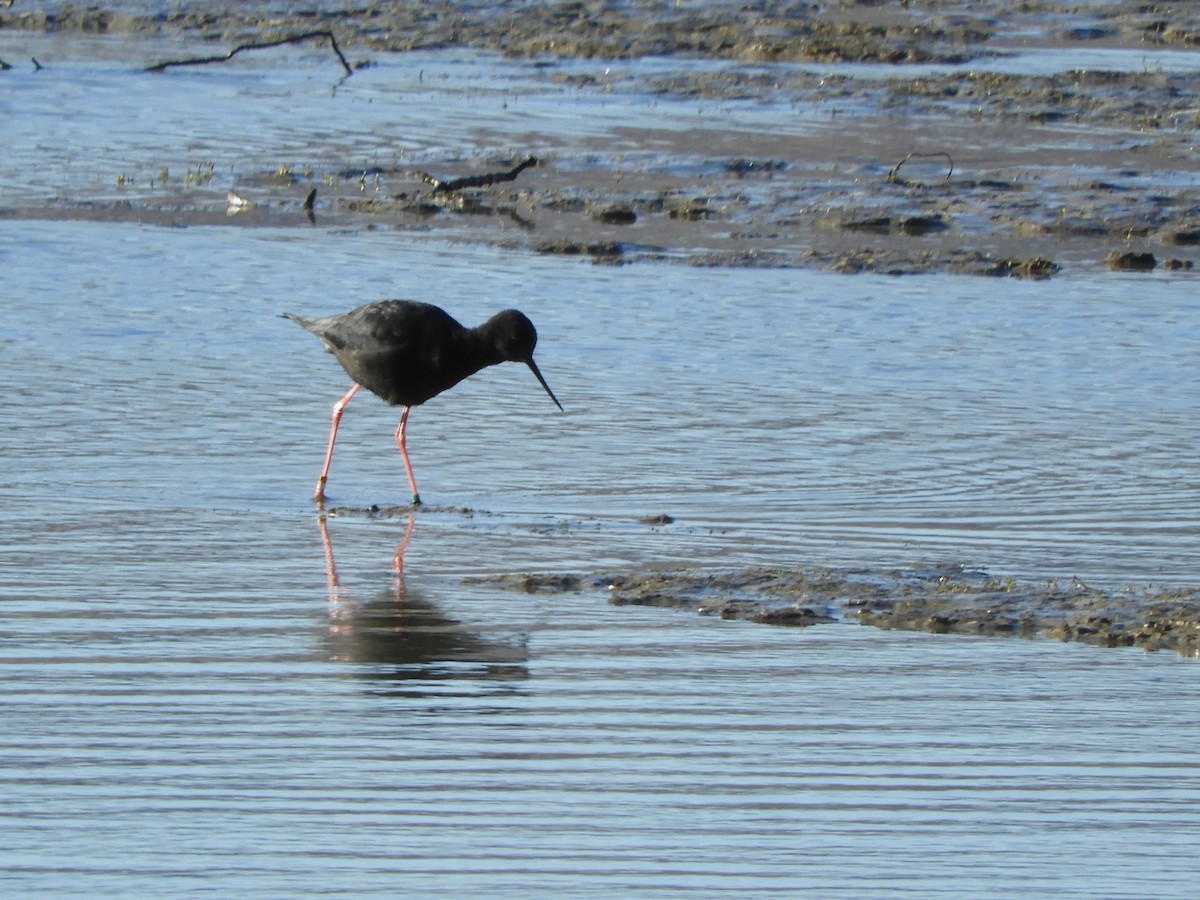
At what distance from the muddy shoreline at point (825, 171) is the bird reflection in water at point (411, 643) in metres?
7.50

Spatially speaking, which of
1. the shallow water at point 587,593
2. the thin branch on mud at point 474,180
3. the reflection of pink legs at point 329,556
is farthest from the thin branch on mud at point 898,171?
the reflection of pink legs at point 329,556

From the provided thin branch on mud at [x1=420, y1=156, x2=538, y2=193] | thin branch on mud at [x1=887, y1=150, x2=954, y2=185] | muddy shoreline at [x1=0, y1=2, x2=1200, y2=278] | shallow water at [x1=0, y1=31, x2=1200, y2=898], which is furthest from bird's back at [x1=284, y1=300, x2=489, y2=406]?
thin branch on mud at [x1=887, y1=150, x2=954, y2=185]

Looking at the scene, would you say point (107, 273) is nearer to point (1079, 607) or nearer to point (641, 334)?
point (641, 334)

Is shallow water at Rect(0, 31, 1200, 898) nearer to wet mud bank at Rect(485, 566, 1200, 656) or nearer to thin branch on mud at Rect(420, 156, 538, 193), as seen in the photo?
wet mud bank at Rect(485, 566, 1200, 656)

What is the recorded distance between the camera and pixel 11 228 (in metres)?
15.5

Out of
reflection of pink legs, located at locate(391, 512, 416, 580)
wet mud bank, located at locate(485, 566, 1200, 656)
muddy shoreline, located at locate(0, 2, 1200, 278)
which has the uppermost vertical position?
wet mud bank, located at locate(485, 566, 1200, 656)

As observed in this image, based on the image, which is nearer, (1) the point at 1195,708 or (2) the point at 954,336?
(1) the point at 1195,708

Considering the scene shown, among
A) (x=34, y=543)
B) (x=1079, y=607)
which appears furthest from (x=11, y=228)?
(x=1079, y=607)

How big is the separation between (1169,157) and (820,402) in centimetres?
887

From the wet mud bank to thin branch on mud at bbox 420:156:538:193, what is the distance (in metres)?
9.77

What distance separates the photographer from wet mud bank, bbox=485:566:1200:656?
7.10 metres

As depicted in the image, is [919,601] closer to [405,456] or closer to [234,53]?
[405,456]

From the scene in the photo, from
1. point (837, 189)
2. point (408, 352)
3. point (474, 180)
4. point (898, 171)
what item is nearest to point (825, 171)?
point (898, 171)

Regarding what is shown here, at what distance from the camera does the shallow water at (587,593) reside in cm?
532
